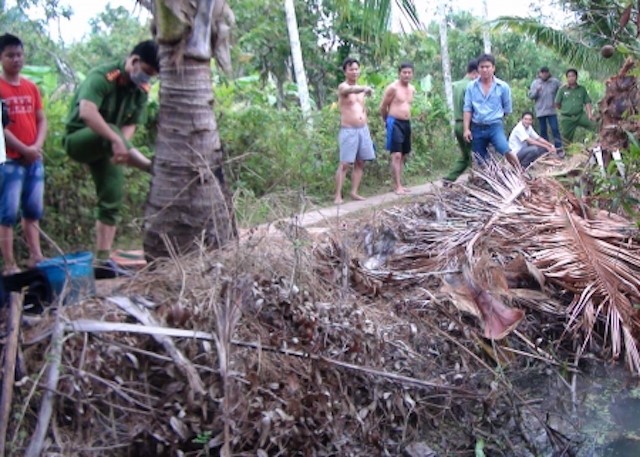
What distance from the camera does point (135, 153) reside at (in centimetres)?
530

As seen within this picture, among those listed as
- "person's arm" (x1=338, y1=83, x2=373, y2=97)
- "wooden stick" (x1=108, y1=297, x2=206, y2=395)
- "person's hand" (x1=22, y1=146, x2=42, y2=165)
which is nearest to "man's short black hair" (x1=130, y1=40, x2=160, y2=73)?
"person's hand" (x1=22, y1=146, x2=42, y2=165)

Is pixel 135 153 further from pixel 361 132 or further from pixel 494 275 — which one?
pixel 361 132


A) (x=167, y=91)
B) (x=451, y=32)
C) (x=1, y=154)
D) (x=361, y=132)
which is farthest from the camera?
(x=451, y=32)

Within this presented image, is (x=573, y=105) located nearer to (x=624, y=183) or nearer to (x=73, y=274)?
(x=624, y=183)

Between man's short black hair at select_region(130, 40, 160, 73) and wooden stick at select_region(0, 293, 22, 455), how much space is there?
2.07 m

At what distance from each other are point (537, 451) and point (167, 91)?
3.22m

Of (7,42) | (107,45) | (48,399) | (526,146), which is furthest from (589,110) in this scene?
(107,45)

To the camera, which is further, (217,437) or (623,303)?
(623,303)

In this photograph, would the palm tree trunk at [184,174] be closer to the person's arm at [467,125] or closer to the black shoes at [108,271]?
the black shoes at [108,271]

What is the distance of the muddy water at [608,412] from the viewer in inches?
185

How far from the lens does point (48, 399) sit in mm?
3504

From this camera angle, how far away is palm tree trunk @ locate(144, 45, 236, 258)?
16.3 feet

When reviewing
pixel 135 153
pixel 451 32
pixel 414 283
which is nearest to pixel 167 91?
pixel 135 153

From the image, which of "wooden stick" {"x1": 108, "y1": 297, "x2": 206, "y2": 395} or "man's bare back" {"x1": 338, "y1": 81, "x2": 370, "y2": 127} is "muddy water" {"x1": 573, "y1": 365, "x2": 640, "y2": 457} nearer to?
"wooden stick" {"x1": 108, "y1": 297, "x2": 206, "y2": 395}
